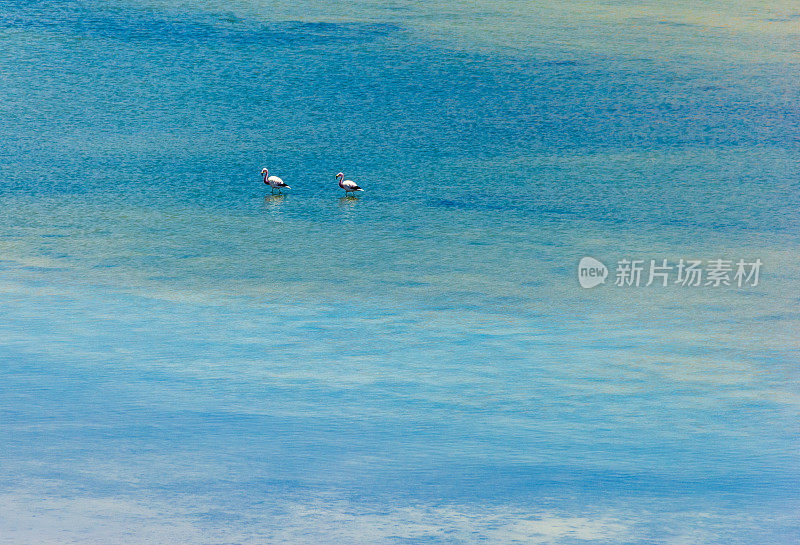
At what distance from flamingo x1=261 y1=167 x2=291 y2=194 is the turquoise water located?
10 cm

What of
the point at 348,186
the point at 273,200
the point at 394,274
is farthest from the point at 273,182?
the point at 394,274

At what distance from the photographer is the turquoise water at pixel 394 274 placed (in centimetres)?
285

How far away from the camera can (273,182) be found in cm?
604

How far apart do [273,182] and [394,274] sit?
55.3 inches

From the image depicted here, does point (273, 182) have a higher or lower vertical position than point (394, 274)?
higher

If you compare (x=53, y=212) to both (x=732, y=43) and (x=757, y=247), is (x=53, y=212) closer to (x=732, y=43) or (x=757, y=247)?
(x=757, y=247)

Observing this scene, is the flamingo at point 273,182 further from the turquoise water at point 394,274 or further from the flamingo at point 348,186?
the flamingo at point 348,186

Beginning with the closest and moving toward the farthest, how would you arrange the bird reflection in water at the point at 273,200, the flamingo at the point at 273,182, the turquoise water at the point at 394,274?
the turquoise water at the point at 394,274
the bird reflection in water at the point at 273,200
the flamingo at the point at 273,182

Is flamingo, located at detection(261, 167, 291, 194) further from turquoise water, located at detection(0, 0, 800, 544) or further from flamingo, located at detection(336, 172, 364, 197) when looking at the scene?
flamingo, located at detection(336, 172, 364, 197)

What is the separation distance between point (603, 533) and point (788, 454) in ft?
2.98

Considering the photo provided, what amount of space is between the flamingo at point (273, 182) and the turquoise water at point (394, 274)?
10cm

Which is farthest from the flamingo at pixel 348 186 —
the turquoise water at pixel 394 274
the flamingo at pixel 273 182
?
Result: the flamingo at pixel 273 182

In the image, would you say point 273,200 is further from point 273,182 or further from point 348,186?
point 348,186

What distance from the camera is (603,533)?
262cm
